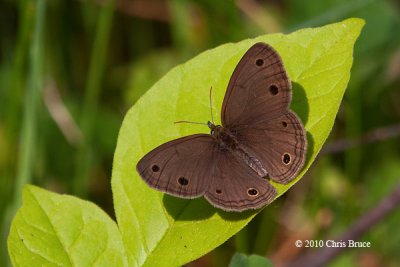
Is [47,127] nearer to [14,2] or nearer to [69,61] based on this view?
[69,61]

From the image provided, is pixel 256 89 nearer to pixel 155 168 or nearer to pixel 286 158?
pixel 286 158

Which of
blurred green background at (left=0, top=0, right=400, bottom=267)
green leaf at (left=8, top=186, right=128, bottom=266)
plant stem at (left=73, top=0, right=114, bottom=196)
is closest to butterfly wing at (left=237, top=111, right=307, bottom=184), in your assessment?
green leaf at (left=8, top=186, right=128, bottom=266)

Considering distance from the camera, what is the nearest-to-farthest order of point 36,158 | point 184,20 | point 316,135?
point 316,135 → point 36,158 → point 184,20

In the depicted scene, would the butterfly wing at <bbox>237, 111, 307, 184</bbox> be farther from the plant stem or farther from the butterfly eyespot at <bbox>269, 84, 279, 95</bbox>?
the plant stem

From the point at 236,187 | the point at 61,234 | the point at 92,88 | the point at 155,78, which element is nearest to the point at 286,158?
the point at 236,187

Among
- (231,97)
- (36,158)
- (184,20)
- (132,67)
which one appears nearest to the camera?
(231,97)

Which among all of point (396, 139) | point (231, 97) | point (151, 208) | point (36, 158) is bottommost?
point (396, 139)

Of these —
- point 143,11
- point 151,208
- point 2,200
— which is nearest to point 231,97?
point 151,208

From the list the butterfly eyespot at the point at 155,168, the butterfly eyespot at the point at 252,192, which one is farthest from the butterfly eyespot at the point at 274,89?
the butterfly eyespot at the point at 155,168

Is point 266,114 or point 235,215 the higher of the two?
point 266,114
